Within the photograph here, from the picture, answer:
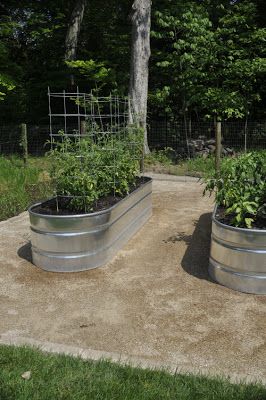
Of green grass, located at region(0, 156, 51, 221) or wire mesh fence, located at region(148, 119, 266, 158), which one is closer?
green grass, located at region(0, 156, 51, 221)

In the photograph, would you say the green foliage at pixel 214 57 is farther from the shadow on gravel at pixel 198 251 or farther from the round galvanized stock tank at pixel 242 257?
the round galvanized stock tank at pixel 242 257

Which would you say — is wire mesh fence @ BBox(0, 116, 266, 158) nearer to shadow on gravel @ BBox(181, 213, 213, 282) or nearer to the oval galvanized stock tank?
shadow on gravel @ BBox(181, 213, 213, 282)

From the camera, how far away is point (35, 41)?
56.5ft

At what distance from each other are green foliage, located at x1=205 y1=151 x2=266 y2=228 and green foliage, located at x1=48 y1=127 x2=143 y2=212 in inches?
52.3

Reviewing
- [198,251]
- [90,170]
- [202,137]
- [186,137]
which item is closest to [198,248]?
[198,251]

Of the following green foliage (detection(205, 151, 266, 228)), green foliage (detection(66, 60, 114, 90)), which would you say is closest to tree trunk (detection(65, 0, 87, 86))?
green foliage (detection(66, 60, 114, 90))

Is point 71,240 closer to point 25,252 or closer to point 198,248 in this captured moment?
point 25,252

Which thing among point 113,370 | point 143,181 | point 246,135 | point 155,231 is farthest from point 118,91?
point 113,370

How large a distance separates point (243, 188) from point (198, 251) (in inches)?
43.3

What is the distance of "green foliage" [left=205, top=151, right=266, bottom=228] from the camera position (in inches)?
179

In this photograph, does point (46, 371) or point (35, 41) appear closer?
point (46, 371)

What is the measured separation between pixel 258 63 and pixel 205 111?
290 centimetres

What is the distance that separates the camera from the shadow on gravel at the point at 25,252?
5.39 meters

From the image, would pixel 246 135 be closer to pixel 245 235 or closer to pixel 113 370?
pixel 245 235
